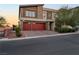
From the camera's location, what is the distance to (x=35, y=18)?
5855 millimetres

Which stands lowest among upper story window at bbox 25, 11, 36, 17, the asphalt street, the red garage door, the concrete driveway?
the asphalt street

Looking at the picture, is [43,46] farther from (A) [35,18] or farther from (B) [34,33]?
(A) [35,18]

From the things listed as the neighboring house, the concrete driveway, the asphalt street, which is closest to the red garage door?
the neighboring house

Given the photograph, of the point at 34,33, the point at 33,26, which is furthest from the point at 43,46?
the point at 33,26

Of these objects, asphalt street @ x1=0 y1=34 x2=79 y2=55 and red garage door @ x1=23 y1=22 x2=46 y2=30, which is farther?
red garage door @ x1=23 y1=22 x2=46 y2=30

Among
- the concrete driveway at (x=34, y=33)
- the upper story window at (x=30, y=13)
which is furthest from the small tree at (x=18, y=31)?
the upper story window at (x=30, y=13)

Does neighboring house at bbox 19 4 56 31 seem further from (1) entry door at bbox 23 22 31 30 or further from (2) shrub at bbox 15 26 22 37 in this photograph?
(2) shrub at bbox 15 26 22 37

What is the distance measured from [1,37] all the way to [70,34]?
1.99 meters

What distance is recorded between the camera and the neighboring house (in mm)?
5746

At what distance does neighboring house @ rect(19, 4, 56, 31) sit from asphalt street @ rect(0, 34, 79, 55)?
37cm

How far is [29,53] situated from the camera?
5.57 m
